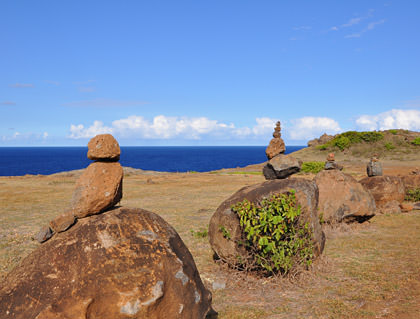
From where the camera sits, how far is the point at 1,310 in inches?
194

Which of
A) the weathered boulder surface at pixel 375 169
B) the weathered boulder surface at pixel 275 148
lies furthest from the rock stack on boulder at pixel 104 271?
the weathered boulder surface at pixel 375 169

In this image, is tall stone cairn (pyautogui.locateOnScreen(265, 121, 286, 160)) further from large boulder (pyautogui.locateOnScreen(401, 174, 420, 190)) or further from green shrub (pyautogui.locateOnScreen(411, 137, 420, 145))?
green shrub (pyautogui.locateOnScreen(411, 137, 420, 145))

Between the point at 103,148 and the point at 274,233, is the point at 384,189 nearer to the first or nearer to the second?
the point at 274,233

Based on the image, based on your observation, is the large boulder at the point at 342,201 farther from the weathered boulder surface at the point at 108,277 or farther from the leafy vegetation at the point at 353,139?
the leafy vegetation at the point at 353,139

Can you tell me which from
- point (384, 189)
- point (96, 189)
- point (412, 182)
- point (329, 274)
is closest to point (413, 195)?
point (412, 182)

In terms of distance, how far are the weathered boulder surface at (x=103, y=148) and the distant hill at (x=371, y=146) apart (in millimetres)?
58007

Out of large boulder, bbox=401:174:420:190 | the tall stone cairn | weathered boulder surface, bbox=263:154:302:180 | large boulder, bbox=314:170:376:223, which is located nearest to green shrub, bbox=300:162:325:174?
large boulder, bbox=401:174:420:190

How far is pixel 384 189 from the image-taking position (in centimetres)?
1889

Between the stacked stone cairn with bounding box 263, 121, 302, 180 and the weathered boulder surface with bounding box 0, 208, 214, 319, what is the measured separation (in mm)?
7416

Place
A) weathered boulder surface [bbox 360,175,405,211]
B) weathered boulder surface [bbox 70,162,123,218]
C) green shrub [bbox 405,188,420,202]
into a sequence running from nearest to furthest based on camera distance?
weathered boulder surface [bbox 70,162,123,218] → weathered boulder surface [bbox 360,175,405,211] → green shrub [bbox 405,188,420,202]

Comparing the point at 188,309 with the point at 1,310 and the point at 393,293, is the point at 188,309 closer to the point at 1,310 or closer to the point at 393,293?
the point at 1,310

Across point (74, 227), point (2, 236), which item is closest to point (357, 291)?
point (74, 227)

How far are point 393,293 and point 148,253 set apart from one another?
21.3 ft

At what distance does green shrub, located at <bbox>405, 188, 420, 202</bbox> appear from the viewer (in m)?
21.2
